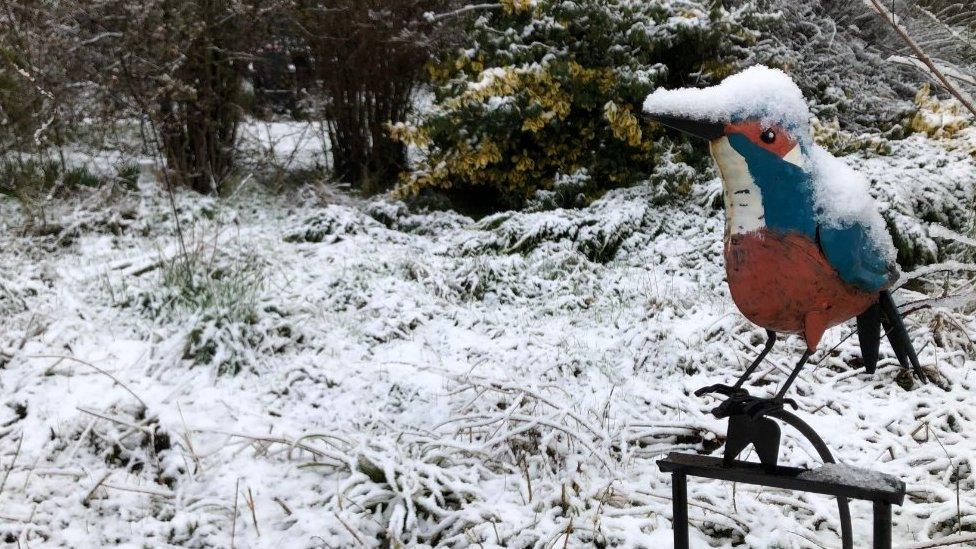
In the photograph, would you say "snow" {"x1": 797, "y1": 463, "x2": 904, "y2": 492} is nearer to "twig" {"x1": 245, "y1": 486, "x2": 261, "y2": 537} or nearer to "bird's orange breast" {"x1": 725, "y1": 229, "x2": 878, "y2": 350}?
"bird's orange breast" {"x1": 725, "y1": 229, "x2": 878, "y2": 350}

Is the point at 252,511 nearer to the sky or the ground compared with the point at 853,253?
nearer to the ground

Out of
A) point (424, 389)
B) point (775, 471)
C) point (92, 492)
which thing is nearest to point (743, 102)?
point (775, 471)

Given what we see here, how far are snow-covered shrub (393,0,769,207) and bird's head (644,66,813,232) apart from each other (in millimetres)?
3336

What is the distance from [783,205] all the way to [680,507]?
0.67m

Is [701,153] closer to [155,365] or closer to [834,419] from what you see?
[834,419]

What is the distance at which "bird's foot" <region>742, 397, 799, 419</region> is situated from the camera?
1.20 metres

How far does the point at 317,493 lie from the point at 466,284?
1822 mm

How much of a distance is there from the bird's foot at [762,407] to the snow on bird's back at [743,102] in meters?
0.49

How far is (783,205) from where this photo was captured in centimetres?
110

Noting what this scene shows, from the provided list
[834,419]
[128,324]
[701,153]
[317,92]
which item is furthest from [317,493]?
[317,92]

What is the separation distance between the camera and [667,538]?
1788 mm

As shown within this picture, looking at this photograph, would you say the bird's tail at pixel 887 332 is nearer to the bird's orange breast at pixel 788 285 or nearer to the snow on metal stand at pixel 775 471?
the bird's orange breast at pixel 788 285

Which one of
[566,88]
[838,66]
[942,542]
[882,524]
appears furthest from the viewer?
[838,66]

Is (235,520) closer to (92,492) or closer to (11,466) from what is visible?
(92,492)
